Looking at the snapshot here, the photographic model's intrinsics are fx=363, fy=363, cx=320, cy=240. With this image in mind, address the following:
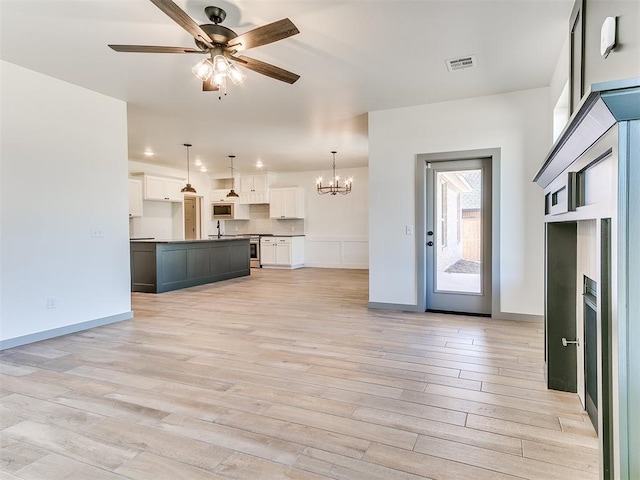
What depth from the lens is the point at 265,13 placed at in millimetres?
2592

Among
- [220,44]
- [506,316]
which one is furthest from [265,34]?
[506,316]

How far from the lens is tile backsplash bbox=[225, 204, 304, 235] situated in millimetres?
10594

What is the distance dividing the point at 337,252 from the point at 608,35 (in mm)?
8376

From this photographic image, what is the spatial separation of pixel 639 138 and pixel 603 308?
1.67ft

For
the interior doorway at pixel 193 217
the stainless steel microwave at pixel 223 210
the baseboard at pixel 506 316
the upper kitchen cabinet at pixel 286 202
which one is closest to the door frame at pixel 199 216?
the interior doorway at pixel 193 217

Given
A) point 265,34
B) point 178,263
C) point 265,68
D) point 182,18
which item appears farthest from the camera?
point 178,263

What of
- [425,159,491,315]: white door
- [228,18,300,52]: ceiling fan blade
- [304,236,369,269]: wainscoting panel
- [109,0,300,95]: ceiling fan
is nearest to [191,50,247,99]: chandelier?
[109,0,300,95]: ceiling fan

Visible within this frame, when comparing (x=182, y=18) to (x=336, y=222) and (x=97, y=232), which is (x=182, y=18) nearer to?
(x=97, y=232)

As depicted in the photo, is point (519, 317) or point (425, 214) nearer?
point (519, 317)

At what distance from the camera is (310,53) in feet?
10.5

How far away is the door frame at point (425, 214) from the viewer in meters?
4.28

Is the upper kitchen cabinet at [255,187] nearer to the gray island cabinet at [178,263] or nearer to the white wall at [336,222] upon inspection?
the white wall at [336,222]

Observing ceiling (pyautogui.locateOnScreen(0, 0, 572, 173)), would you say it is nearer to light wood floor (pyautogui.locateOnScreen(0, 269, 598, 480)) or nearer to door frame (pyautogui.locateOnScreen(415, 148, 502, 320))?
door frame (pyautogui.locateOnScreen(415, 148, 502, 320))

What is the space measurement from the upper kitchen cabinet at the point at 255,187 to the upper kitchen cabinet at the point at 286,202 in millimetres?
219
